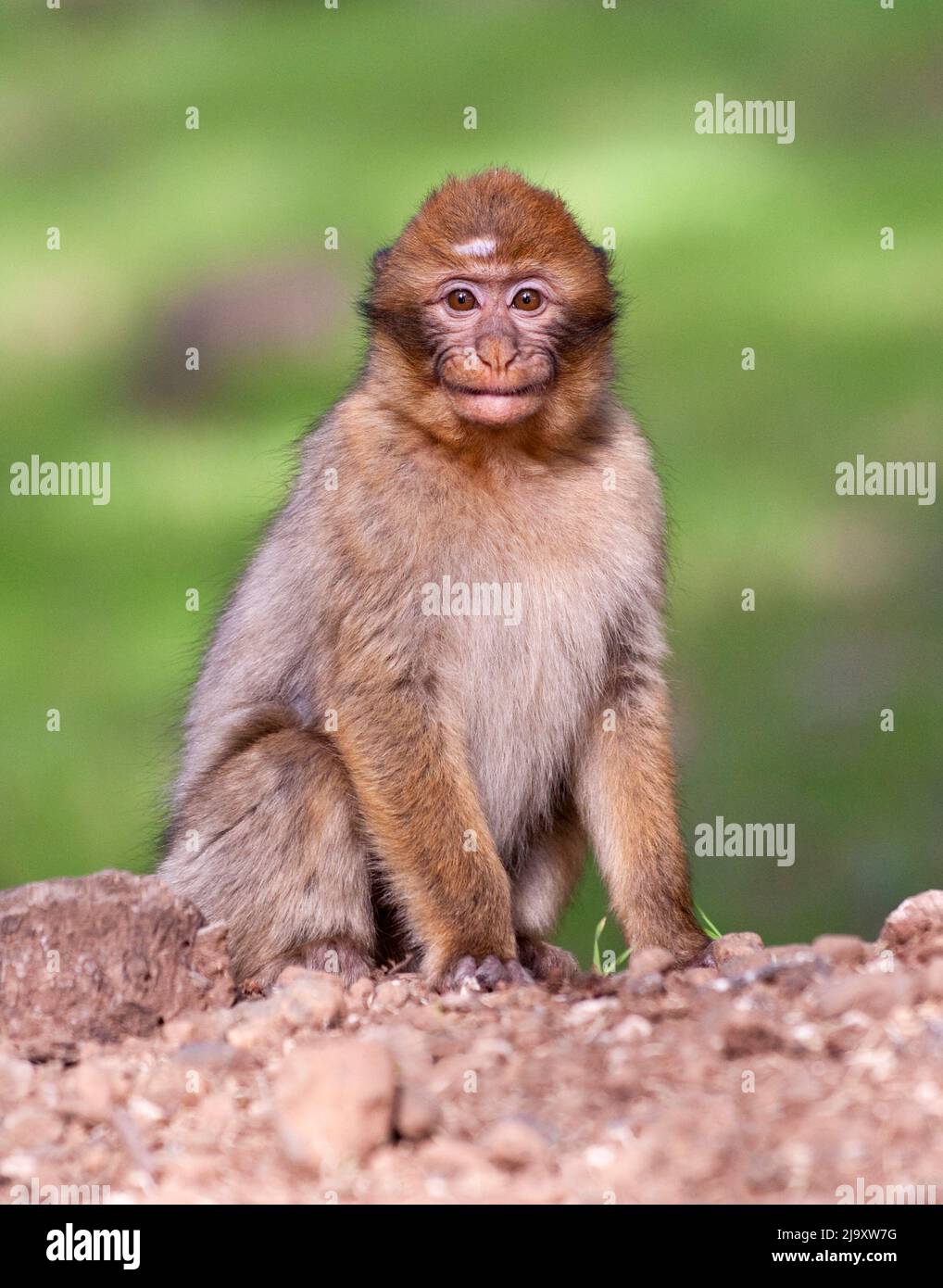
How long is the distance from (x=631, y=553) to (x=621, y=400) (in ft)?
2.66

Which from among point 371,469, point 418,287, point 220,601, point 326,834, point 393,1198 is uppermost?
point 418,287

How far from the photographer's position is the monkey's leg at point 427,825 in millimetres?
7004

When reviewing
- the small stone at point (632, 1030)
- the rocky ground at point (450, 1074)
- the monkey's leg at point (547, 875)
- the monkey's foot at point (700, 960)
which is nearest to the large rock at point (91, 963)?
the rocky ground at point (450, 1074)

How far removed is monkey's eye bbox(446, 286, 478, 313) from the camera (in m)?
7.29

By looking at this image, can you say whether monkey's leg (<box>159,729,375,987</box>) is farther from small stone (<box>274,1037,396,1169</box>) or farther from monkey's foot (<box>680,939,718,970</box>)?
Result: small stone (<box>274,1037,396,1169</box>)

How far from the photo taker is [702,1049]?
17.6 feet

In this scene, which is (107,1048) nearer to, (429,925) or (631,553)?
(429,925)

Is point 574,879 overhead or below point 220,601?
below

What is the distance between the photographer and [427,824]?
7078 mm

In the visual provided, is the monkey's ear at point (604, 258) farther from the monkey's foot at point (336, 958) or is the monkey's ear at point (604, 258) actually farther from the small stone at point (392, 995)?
the small stone at point (392, 995)

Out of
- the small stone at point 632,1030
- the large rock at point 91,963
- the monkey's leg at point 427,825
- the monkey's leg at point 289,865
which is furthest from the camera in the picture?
the monkey's leg at point 289,865

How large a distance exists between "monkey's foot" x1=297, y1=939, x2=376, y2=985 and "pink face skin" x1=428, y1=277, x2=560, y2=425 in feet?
7.01

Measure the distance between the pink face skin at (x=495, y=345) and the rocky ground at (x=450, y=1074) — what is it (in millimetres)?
2206

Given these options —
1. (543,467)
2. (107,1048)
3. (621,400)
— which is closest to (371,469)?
(543,467)
